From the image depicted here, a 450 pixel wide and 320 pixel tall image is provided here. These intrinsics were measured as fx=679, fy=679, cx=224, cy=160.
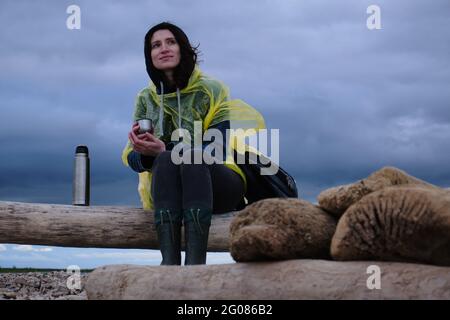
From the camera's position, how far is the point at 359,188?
4117 mm

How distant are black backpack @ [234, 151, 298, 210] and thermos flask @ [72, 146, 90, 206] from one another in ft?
7.37

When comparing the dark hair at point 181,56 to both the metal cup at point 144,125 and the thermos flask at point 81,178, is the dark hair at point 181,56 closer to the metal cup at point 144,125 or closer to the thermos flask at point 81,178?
the metal cup at point 144,125

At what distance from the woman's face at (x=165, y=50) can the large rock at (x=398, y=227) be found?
9.62 ft

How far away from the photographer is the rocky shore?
7.37 m

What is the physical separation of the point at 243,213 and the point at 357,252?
79cm

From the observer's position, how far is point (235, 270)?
13.3 ft

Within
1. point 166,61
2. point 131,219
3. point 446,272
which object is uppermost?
point 166,61

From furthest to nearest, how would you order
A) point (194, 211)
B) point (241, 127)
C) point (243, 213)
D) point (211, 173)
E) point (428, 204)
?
point (241, 127) → point (211, 173) → point (194, 211) → point (243, 213) → point (428, 204)

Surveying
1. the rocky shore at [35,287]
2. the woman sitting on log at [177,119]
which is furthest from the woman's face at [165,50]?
the rocky shore at [35,287]

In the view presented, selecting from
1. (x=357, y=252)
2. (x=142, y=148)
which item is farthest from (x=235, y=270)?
(x=142, y=148)

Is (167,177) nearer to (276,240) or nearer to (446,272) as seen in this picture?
(276,240)

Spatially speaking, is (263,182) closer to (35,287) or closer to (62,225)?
(62,225)

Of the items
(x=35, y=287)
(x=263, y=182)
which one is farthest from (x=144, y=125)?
(x=35, y=287)

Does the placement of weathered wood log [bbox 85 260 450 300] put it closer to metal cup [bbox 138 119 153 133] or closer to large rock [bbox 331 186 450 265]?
large rock [bbox 331 186 450 265]
